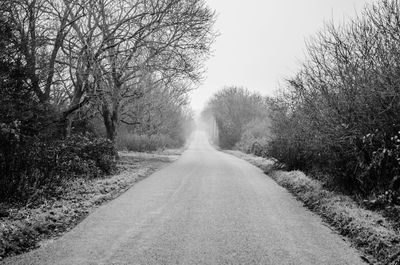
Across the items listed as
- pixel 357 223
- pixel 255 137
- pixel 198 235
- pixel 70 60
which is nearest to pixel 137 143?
pixel 255 137

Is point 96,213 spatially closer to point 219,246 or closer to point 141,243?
point 141,243

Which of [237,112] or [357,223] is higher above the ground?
[237,112]

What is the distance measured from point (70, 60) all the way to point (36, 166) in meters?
7.27

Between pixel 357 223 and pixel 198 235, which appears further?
pixel 357 223

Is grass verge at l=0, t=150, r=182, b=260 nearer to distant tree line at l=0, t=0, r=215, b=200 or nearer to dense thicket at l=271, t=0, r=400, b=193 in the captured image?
distant tree line at l=0, t=0, r=215, b=200

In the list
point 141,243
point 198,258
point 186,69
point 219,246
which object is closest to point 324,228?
point 219,246

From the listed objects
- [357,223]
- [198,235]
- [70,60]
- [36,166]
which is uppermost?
[70,60]

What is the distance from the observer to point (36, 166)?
367 inches

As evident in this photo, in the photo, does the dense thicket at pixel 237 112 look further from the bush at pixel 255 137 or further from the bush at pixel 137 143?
the bush at pixel 137 143

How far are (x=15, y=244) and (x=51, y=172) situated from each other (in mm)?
4245

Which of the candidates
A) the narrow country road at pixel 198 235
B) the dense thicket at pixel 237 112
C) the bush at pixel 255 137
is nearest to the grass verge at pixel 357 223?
the narrow country road at pixel 198 235

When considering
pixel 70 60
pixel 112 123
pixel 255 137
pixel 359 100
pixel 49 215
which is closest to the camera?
pixel 49 215

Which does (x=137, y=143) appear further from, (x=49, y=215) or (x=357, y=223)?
(x=357, y=223)

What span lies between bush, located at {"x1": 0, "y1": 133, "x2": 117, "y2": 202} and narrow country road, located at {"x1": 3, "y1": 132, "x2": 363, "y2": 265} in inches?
72.6
